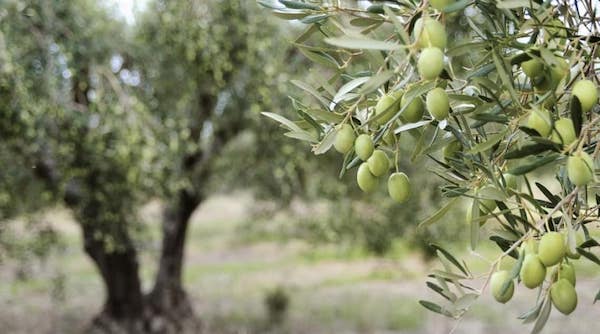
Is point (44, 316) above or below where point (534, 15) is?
below

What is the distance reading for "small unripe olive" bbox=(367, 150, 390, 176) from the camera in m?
0.89

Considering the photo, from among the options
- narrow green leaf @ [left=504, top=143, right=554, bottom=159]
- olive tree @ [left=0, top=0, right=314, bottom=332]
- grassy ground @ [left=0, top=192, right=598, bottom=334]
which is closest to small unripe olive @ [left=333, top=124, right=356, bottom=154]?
narrow green leaf @ [left=504, top=143, right=554, bottom=159]

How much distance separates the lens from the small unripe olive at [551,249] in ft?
2.61

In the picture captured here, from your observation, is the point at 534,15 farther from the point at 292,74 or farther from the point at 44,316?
the point at 44,316

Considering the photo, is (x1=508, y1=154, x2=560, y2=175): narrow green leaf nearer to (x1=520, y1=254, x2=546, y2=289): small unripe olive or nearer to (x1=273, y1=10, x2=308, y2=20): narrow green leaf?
(x1=520, y1=254, x2=546, y2=289): small unripe olive

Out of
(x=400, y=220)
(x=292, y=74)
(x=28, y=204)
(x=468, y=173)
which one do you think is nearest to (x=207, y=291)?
(x=400, y=220)

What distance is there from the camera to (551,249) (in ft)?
2.60

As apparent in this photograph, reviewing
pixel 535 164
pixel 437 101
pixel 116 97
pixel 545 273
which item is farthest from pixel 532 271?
pixel 116 97

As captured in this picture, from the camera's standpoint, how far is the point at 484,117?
89 cm

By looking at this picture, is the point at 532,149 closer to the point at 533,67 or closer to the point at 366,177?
the point at 533,67

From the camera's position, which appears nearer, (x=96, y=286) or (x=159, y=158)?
(x=159, y=158)

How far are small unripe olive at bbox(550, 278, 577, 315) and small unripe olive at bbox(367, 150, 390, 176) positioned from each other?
0.26 meters

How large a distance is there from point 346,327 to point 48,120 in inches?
242

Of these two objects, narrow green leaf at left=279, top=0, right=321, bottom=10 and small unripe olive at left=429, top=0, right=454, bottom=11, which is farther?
narrow green leaf at left=279, top=0, right=321, bottom=10
